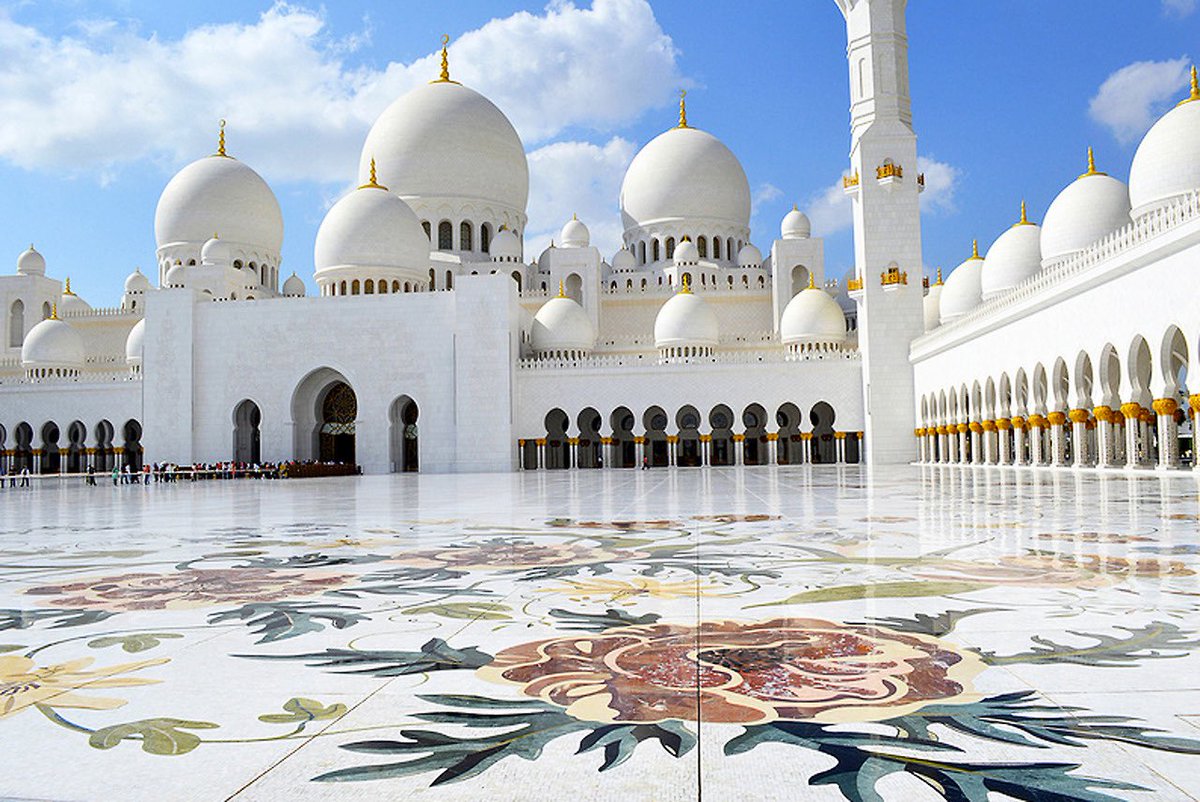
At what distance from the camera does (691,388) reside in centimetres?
2327

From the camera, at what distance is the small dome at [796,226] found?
27891 millimetres

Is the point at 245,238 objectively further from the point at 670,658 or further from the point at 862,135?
the point at 670,658

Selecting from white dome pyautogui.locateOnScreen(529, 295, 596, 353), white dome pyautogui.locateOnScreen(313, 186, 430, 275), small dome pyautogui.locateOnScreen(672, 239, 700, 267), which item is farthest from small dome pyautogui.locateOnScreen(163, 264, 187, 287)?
small dome pyautogui.locateOnScreen(672, 239, 700, 267)

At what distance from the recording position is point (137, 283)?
3078 centimetres

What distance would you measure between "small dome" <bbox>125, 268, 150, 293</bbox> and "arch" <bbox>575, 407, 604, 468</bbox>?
1575 centimetres

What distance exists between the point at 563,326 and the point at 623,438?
342 cm

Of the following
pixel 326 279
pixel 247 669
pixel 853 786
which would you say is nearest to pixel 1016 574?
pixel 853 786

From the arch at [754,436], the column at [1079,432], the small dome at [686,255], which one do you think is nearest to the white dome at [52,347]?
the small dome at [686,255]

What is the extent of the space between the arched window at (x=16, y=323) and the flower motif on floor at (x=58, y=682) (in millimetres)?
33025

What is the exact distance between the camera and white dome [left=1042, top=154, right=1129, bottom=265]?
59.1ft

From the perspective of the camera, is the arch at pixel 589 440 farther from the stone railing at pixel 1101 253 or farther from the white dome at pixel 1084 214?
the white dome at pixel 1084 214

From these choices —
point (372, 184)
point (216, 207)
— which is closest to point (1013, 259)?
point (372, 184)

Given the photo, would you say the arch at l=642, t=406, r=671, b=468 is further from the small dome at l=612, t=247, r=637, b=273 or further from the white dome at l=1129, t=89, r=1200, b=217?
the white dome at l=1129, t=89, r=1200, b=217

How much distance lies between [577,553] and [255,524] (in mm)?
2837
